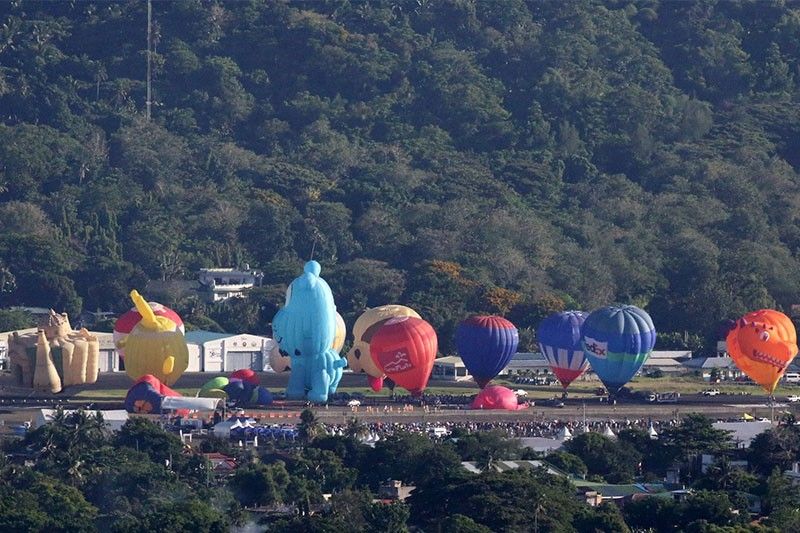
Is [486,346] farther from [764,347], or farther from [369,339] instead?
[764,347]

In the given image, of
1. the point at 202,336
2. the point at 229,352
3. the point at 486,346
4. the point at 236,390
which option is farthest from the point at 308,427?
the point at 202,336

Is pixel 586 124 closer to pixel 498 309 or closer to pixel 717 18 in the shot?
pixel 717 18

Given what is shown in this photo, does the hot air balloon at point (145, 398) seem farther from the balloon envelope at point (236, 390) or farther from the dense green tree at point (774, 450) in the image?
the dense green tree at point (774, 450)

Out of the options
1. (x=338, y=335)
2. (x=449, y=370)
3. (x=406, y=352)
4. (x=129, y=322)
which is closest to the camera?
(x=406, y=352)

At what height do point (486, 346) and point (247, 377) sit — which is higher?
point (486, 346)

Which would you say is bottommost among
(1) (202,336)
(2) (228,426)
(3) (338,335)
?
(2) (228,426)

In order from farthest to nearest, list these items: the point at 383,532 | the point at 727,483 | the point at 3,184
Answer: the point at 3,184 → the point at 727,483 → the point at 383,532

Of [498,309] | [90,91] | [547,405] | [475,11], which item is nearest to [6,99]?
[90,91]

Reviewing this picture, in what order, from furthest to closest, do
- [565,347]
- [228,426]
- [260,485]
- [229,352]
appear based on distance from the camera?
[229,352]
[565,347]
[228,426]
[260,485]

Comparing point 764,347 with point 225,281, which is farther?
point 225,281
